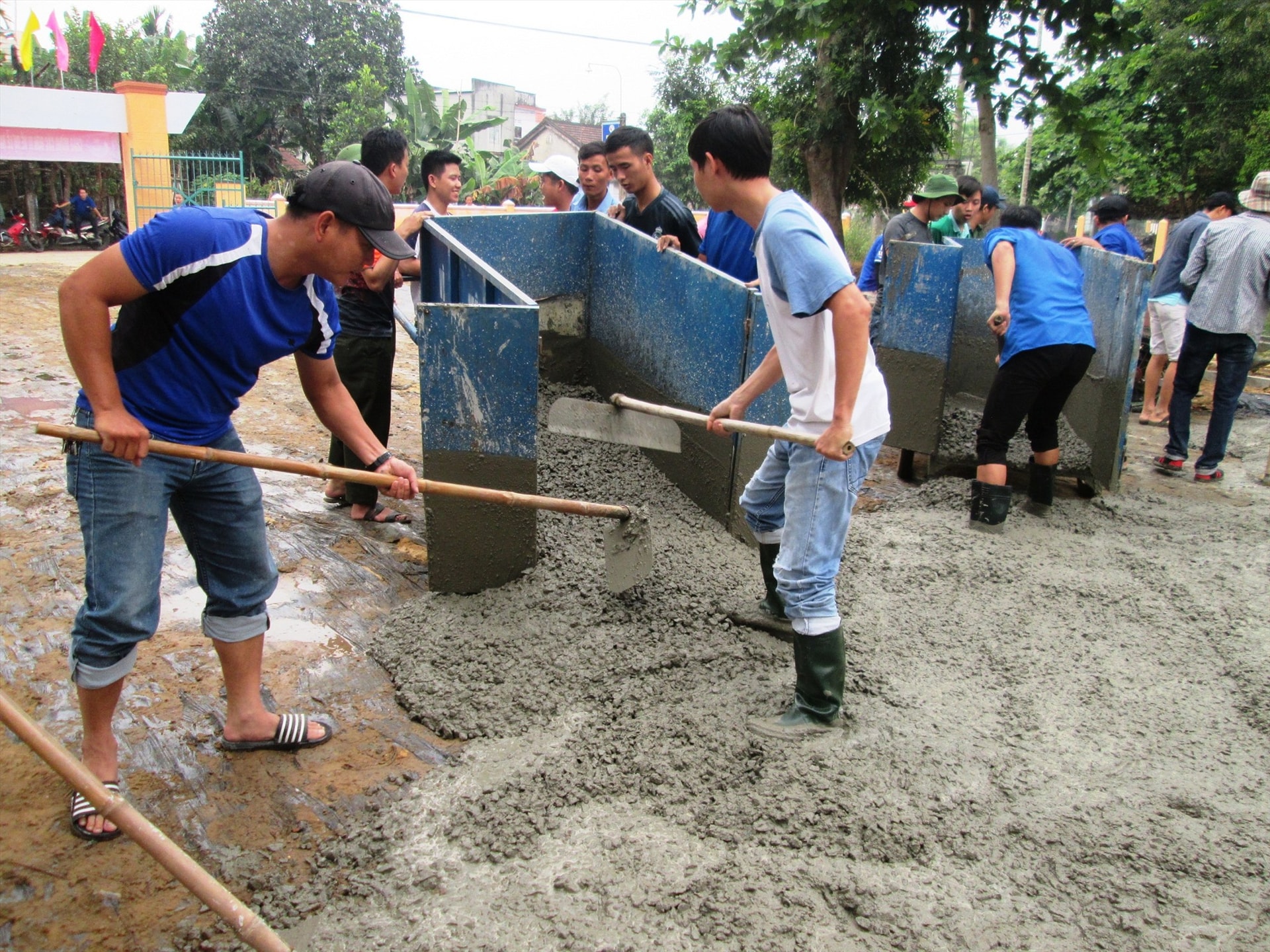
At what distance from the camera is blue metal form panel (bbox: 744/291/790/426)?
3.84 metres

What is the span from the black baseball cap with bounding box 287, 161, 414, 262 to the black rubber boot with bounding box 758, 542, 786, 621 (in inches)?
67.2

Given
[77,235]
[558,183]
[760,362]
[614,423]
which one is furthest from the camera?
[77,235]

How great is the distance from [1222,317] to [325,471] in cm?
572

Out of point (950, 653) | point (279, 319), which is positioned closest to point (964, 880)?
point (950, 653)

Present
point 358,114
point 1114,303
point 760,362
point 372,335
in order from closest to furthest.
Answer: point 760,362, point 372,335, point 1114,303, point 358,114

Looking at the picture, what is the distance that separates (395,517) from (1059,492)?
380cm

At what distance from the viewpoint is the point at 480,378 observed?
3.46 meters

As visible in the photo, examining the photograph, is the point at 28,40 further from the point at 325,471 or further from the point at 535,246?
the point at 325,471

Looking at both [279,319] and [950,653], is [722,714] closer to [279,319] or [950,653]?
[950,653]

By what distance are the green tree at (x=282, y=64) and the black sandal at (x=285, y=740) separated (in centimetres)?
3589

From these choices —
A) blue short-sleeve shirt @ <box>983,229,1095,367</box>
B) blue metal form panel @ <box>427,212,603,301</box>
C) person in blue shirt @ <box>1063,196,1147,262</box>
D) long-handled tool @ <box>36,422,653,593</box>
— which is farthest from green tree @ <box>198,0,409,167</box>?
long-handled tool @ <box>36,422,653,593</box>

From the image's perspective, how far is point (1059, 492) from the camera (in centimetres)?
548

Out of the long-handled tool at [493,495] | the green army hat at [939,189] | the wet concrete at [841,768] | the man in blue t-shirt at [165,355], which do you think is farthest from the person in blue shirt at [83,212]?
the man in blue t-shirt at [165,355]

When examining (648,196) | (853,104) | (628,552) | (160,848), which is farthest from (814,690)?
(853,104)
